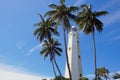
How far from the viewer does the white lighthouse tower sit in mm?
80594

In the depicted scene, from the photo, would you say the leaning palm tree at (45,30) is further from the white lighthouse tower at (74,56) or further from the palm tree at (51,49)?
the white lighthouse tower at (74,56)

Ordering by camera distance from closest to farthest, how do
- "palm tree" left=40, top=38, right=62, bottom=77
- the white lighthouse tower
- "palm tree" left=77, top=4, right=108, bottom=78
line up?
"palm tree" left=77, top=4, right=108, bottom=78, "palm tree" left=40, top=38, right=62, bottom=77, the white lighthouse tower

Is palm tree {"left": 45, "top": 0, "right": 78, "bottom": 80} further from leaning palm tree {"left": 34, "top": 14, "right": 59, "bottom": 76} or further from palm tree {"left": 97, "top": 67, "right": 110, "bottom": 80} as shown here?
palm tree {"left": 97, "top": 67, "right": 110, "bottom": 80}

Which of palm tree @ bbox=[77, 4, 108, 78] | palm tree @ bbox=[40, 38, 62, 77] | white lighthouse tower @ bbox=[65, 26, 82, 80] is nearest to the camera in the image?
palm tree @ bbox=[77, 4, 108, 78]

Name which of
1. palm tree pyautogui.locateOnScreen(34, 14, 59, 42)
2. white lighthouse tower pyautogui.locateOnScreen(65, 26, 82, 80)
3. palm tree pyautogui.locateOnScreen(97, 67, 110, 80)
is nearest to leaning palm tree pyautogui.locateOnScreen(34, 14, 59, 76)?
palm tree pyautogui.locateOnScreen(34, 14, 59, 42)

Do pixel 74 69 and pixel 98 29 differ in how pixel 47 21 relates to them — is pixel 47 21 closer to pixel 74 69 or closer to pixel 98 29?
pixel 98 29

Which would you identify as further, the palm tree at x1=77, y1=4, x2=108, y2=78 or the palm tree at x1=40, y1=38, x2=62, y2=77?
the palm tree at x1=40, y1=38, x2=62, y2=77

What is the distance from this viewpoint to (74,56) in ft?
271

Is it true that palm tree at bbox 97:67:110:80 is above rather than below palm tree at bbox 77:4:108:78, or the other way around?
below

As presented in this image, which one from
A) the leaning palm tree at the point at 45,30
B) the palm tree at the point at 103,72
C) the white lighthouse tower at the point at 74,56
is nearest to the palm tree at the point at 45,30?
the leaning palm tree at the point at 45,30

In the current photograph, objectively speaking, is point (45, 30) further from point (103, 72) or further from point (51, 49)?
point (103, 72)

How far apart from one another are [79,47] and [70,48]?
12.1 feet

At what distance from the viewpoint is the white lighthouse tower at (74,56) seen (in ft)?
264

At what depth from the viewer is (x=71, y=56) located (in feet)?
271
